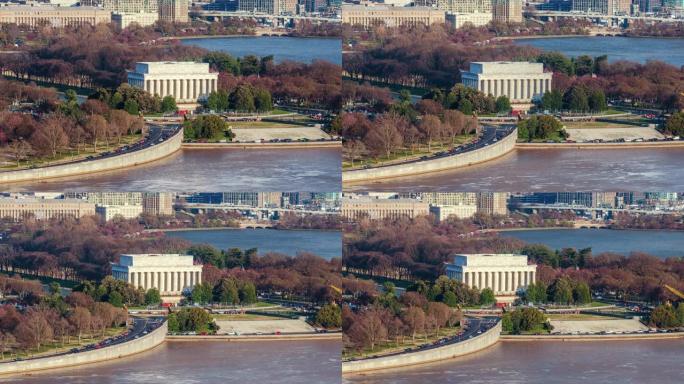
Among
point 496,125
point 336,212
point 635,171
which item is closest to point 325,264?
point 336,212

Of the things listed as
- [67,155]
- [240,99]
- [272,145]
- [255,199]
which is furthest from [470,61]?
[67,155]

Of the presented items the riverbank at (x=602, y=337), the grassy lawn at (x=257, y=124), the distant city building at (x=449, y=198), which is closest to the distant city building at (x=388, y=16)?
the grassy lawn at (x=257, y=124)

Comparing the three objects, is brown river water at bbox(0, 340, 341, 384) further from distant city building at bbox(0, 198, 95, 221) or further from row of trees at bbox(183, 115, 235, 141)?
row of trees at bbox(183, 115, 235, 141)

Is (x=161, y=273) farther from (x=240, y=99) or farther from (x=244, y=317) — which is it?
(x=240, y=99)

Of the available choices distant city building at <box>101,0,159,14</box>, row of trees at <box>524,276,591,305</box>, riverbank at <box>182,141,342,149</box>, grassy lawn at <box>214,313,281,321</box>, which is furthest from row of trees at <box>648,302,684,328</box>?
distant city building at <box>101,0,159,14</box>

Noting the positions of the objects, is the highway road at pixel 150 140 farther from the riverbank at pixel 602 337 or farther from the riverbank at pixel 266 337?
the riverbank at pixel 602 337

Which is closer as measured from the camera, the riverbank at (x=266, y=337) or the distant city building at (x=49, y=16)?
the riverbank at (x=266, y=337)
